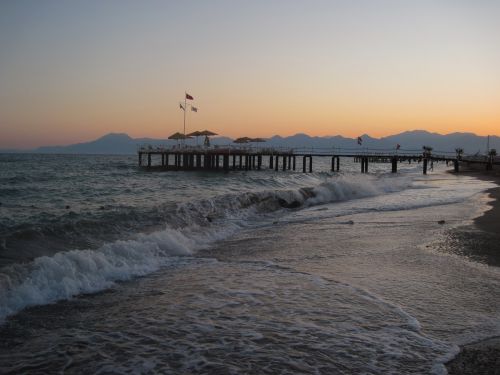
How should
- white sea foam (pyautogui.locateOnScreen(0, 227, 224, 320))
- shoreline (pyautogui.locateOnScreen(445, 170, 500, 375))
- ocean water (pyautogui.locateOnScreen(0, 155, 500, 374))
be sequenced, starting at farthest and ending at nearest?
white sea foam (pyautogui.locateOnScreen(0, 227, 224, 320)), ocean water (pyautogui.locateOnScreen(0, 155, 500, 374)), shoreline (pyautogui.locateOnScreen(445, 170, 500, 375))

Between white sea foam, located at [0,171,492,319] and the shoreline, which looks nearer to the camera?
the shoreline

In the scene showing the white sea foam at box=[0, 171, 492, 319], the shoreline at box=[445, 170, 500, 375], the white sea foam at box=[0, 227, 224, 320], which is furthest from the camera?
the white sea foam at box=[0, 171, 492, 319]

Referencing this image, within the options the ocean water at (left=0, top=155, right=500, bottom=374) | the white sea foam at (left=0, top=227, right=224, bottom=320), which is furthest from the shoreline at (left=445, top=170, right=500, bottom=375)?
the white sea foam at (left=0, top=227, right=224, bottom=320)

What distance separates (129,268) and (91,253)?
0.86 m

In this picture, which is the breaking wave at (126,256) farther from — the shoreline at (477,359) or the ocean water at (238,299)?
the shoreline at (477,359)

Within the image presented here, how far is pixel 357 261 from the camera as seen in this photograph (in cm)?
957

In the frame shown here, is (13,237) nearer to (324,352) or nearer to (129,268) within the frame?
(129,268)

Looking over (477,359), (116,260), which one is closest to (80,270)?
(116,260)

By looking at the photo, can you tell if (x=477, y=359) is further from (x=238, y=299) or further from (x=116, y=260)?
(x=116, y=260)

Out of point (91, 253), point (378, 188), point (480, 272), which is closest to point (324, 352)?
point (480, 272)

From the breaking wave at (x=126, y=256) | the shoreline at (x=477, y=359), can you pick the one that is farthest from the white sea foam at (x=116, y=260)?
the shoreline at (x=477, y=359)

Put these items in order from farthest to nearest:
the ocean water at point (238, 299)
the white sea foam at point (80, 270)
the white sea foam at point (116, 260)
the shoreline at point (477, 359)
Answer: the white sea foam at point (116, 260) < the white sea foam at point (80, 270) < the ocean water at point (238, 299) < the shoreline at point (477, 359)

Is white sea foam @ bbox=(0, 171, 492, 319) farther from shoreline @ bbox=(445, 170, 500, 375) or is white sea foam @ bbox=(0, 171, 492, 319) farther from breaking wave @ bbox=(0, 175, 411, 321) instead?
shoreline @ bbox=(445, 170, 500, 375)

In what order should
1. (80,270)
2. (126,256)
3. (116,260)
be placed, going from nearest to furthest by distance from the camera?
(80,270)
(116,260)
(126,256)
